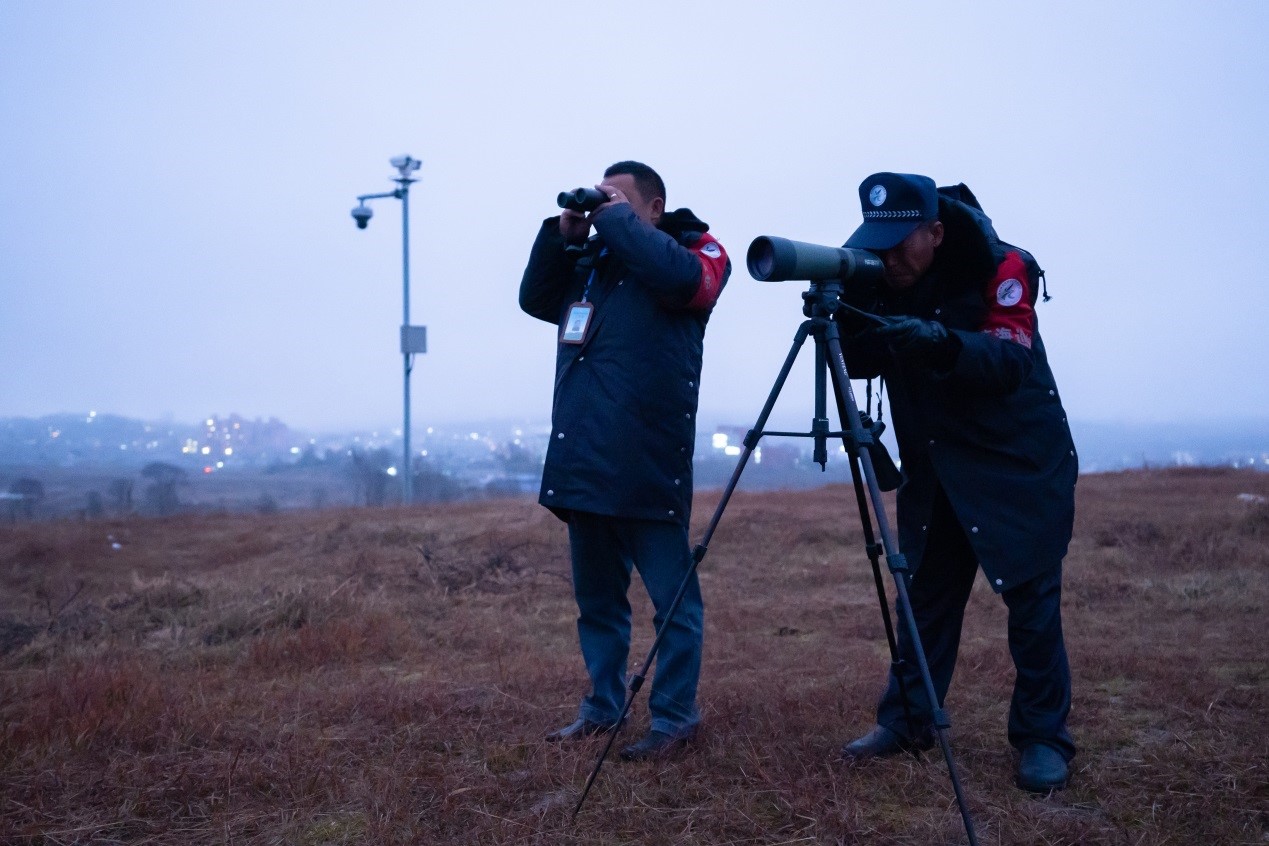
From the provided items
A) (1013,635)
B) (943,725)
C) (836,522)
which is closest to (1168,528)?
(836,522)

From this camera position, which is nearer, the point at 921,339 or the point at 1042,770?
the point at 921,339

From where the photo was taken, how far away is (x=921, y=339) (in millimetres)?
2604

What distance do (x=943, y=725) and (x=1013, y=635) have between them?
0.60 meters

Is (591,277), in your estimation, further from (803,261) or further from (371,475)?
(371,475)

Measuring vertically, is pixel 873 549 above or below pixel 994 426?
below

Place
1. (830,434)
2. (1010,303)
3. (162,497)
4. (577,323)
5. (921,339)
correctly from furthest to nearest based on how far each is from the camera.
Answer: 1. (162,497)
2. (577,323)
3. (1010,303)
4. (830,434)
5. (921,339)

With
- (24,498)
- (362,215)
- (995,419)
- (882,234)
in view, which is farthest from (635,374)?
(24,498)

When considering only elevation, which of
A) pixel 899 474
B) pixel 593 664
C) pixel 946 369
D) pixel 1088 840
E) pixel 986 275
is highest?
pixel 986 275

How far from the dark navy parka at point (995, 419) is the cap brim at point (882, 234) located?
0.13m

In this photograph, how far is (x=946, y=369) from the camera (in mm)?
2691

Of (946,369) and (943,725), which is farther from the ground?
(946,369)

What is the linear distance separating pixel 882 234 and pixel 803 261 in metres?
0.35

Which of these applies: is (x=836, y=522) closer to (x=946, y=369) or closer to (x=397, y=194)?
(x=946, y=369)

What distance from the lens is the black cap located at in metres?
2.83
